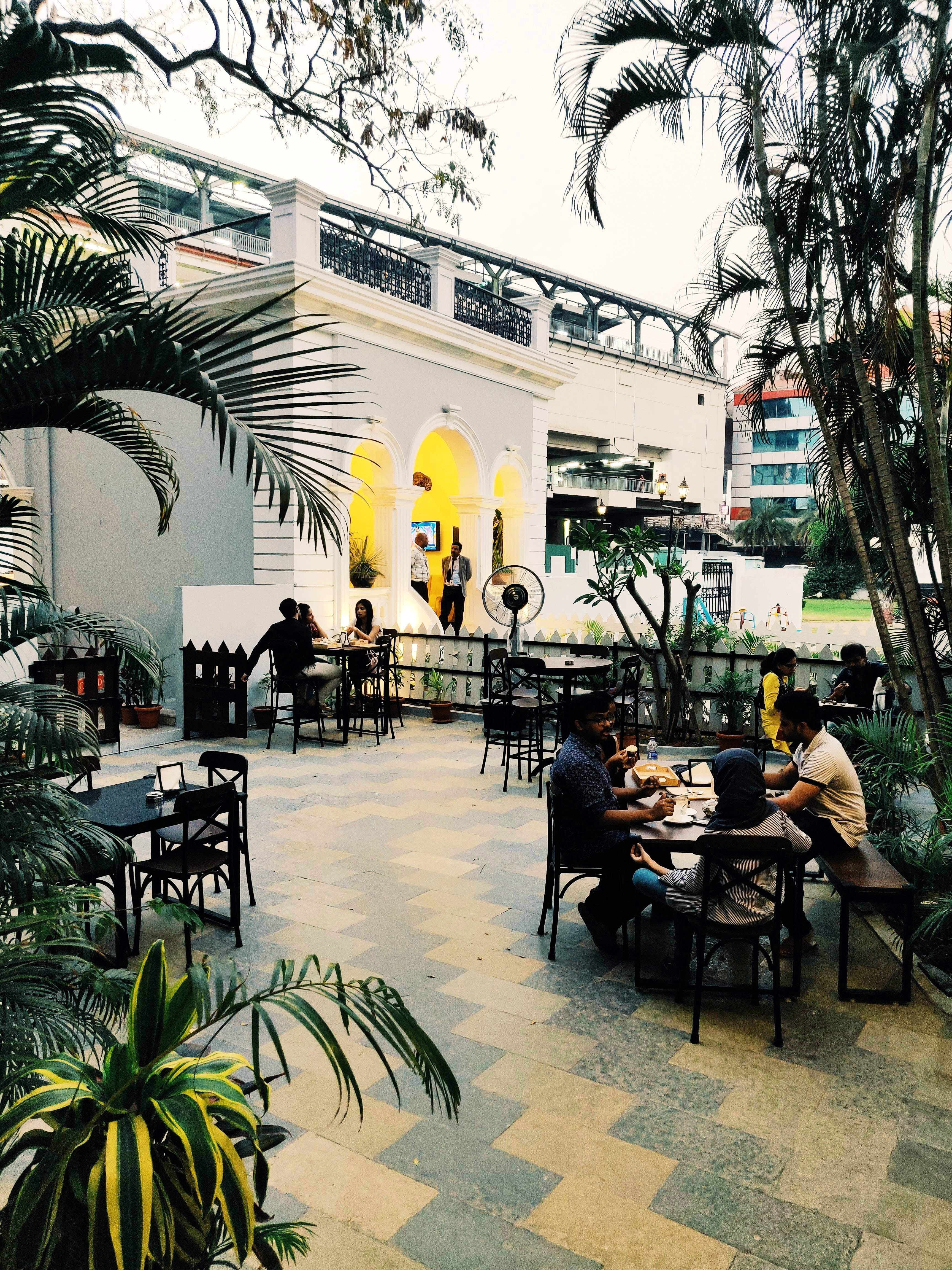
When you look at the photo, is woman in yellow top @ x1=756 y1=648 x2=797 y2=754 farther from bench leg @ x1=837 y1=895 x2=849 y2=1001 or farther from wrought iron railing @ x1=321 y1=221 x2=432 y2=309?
wrought iron railing @ x1=321 y1=221 x2=432 y2=309

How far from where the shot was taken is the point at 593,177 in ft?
21.9

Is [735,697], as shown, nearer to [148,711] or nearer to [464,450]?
[148,711]

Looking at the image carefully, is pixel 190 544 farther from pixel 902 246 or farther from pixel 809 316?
pixel 902 246

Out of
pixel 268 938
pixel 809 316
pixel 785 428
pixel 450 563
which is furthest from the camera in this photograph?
pixel 785 428

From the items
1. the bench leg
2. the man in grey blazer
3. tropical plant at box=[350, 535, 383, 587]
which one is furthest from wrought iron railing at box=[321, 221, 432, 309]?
the bench leg

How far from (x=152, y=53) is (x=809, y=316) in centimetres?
545

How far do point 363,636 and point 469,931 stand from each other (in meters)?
7.17

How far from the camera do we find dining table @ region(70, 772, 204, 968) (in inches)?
180

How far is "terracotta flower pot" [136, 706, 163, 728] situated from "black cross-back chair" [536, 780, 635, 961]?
733cm

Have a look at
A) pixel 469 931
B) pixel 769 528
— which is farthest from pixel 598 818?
pixel 769 528

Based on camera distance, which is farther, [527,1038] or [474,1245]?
[527,1038]

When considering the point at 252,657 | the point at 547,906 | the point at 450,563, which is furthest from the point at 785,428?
the point at 547,906

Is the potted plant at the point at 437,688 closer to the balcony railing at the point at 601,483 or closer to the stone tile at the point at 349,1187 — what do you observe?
the stone tile at the point at 349,1187

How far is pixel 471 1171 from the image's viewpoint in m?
3.18
